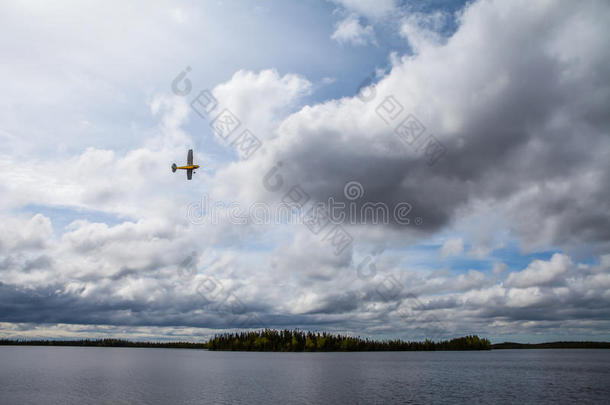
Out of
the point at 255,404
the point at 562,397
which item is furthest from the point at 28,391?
the point at 562,397

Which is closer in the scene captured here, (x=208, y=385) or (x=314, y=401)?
(x=314, y=401)

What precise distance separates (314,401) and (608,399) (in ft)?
245

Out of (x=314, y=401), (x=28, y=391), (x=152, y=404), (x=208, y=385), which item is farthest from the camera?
(x=208, y=385)

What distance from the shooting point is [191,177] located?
12181 centimetres

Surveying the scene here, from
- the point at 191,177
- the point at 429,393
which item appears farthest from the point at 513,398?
the point at 191,177

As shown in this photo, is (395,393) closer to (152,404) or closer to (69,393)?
(152,404)

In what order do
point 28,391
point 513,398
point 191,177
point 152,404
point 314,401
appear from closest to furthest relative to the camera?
1. point 152,404
2. point 314,401
3. point 513,398
4. point 28,391
5. point 191,177

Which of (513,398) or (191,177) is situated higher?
(191,177)

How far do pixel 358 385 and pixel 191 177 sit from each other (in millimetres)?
83792

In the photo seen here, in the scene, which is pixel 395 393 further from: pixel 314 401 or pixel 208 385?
pixel 208 385

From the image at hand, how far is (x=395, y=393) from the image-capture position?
111 m

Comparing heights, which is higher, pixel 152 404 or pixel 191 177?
pixel 191 177

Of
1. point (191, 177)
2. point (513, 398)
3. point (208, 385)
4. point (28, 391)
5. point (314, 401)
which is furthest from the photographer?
point (208, 385)

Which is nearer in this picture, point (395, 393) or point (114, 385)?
point (395, 393)
